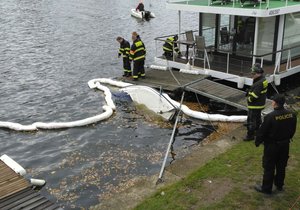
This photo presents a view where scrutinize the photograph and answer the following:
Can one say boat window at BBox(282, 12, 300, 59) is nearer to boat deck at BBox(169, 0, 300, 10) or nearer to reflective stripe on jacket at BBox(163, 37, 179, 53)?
boat deck at BBox(169, 0, 300, 10)

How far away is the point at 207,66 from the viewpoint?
1694 centimetres

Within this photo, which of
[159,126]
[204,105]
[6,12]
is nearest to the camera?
[159,126]

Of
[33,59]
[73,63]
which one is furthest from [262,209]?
[33,59]

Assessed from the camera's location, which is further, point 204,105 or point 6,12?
point 6,12

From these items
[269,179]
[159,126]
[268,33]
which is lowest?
[159,126]

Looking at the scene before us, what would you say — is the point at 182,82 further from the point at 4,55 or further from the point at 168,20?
the point at 168,20

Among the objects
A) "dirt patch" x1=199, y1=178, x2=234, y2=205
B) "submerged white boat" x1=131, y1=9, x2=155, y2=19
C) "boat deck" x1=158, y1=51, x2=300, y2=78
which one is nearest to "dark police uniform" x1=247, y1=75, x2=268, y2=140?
"dirt patch" x1=199, y1=178, x2=234, y2=205

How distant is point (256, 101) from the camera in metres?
10.8

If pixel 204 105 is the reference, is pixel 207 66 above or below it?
above

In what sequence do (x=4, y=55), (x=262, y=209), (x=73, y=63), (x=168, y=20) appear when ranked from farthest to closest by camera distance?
1. (x=168, y=20)
2. (x=4, y=55)
3. (x=73, y=63)
4. (x=262, y=209)

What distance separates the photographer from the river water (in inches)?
408

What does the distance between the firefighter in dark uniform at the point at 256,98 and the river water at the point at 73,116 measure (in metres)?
2.00

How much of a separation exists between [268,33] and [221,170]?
9.00 meters

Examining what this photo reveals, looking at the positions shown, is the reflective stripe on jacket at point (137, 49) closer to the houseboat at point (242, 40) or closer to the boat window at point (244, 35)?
the houseboat at point (242, 40)
